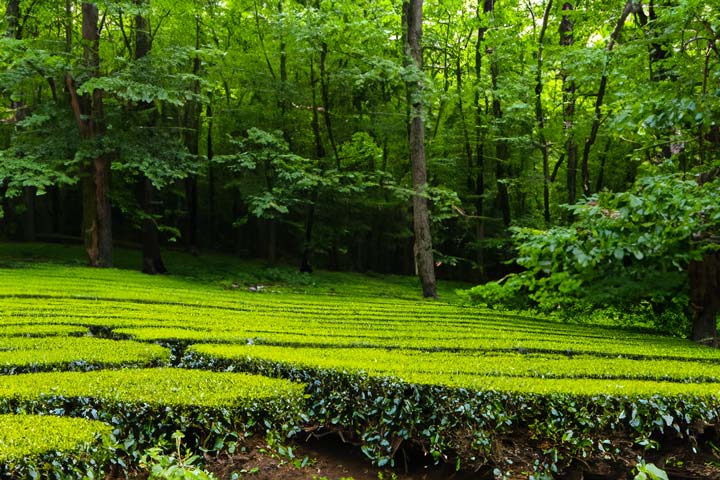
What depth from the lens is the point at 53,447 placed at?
7.47 feet

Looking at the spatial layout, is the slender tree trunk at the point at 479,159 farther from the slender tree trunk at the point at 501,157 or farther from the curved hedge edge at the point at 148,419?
the curved hedge edge at the point at 148,419

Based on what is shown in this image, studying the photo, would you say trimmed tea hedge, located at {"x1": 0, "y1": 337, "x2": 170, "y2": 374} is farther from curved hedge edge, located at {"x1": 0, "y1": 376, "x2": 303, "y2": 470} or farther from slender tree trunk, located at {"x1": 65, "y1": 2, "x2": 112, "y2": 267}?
slender tree trunk, located at {"x1": 65, "y1": 2, "x2": 112, "y2": 267}

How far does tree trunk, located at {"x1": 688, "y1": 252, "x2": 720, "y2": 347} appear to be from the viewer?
21.2ft

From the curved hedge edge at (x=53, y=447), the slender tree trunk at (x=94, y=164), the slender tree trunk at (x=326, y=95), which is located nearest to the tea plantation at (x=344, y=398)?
the curved hedge edge at (x=53, y=447)

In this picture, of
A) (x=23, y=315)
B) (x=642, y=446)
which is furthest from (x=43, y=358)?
(x=642, y=446)

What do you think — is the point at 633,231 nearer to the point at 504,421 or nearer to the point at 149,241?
the point at 504,421

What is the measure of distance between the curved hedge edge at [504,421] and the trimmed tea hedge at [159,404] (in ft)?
0.95

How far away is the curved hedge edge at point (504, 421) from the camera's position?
9.88 ft

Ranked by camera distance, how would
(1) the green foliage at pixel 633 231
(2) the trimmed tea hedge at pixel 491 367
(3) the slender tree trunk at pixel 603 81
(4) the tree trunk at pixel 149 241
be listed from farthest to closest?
(4) the tree trunk at pixel 149 241
(3) the slender tree trunk at pixel 603 81
(1) the green foliage at pixel 633 231
(2) the trimmed tea hedge at pixel 491 367

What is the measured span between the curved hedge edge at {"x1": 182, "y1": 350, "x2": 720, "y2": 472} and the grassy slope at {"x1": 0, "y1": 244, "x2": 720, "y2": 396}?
102mm

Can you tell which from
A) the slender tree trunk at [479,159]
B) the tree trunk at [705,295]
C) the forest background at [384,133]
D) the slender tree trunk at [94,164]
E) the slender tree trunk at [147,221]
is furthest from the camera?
the slender tree trunk at [479,159]

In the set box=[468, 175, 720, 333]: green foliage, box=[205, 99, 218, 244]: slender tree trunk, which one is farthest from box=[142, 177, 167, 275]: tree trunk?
box=[468, 175, 720, 333]: green foliage

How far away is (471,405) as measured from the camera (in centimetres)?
306

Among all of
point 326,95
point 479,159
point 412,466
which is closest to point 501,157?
point 479,159
